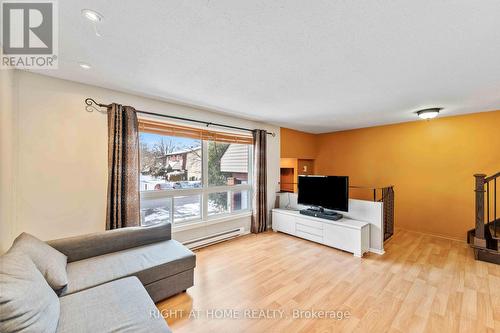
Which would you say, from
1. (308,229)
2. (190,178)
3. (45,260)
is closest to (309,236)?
(308,229)

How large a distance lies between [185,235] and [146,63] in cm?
254

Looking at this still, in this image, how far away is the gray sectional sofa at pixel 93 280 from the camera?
1.08 m

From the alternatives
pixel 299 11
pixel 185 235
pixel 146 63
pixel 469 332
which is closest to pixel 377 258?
pixel 469 332

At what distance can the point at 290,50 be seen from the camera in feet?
5.50

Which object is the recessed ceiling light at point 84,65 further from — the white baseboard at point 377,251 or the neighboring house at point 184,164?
the white baseboard at point 377,251

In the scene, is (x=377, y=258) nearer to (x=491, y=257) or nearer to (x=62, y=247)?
(x=491, y=257)

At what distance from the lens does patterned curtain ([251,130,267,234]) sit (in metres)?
4.23

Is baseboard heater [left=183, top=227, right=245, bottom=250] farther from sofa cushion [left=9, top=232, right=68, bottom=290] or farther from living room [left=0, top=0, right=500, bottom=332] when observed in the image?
sofa cushion [left=9, top=232, right=68, bottom=290]

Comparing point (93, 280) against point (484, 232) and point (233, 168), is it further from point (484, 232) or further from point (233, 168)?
point (484, 232)

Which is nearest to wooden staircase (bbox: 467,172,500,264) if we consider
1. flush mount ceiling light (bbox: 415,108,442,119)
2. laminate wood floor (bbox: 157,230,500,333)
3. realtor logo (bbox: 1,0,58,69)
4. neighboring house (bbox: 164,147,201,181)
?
laminate wood floor (bbox: 157,230,500,333)

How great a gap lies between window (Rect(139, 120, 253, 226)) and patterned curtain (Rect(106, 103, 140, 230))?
0.77ft

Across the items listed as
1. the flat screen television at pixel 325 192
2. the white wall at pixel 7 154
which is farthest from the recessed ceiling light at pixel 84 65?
the flat screen television at pixel 325 192

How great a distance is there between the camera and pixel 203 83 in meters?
2.38

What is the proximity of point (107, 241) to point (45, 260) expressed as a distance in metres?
0.63
